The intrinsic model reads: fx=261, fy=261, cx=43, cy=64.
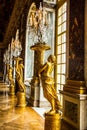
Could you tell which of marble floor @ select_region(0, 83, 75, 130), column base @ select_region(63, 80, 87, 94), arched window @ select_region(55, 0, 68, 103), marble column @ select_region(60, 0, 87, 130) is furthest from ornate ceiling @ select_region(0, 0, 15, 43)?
column base @ select_region(63, 80, 87, 94)

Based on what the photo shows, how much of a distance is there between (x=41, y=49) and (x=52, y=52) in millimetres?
654

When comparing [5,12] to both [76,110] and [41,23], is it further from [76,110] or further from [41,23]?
[76,110]

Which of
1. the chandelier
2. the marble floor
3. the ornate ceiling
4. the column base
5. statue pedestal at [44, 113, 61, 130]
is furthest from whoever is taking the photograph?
the ornate ceiling

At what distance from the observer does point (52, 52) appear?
1048 centimetres

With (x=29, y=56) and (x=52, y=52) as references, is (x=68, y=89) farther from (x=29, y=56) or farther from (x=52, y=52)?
(x=29, y=56)

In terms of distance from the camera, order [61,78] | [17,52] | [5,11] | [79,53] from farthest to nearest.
→ 1. [5,11]
2. [17,52]
3. [61,78]
4. [79,53]

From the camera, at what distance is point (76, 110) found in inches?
256

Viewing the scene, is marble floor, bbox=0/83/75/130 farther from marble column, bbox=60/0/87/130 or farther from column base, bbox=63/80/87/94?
column base, bbox=63/80/87/94

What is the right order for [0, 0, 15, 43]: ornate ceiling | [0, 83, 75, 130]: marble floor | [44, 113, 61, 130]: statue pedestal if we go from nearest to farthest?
[44, 113, 61, 130]: statue pedestal
[0, 83, 75, 130]: marble floor
[0, 0, 15, 43]: ornate ceiling

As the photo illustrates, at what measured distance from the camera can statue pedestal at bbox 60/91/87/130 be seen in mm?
6219

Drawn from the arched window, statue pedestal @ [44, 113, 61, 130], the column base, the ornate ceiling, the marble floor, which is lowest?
the marble floor

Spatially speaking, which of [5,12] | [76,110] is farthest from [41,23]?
[5,12]

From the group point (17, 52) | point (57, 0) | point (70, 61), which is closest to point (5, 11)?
point (17, 52)

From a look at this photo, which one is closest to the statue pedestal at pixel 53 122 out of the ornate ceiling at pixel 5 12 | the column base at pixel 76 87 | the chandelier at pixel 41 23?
the column base at pixel 76 87
